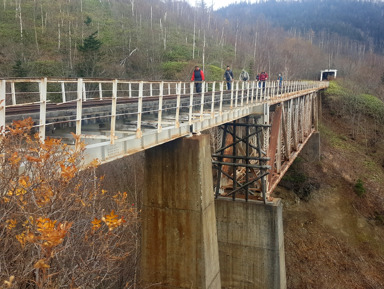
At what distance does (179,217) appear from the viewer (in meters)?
9.52

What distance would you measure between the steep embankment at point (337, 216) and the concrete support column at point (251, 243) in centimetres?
593

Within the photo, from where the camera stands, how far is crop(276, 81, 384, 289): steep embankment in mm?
19875

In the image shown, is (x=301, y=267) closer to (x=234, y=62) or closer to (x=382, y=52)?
(x=234, y=62)

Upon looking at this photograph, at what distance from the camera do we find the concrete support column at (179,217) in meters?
9.23

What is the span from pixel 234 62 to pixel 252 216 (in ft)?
139

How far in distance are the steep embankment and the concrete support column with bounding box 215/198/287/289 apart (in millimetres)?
5935

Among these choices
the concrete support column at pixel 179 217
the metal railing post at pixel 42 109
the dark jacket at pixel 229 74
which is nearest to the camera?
the metal railing post at pixel 42 109

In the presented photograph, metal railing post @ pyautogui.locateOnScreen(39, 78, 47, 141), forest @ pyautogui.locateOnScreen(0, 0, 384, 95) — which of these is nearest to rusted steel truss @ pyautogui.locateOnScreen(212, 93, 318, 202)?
metal railing post @ pyautogui.locateOnScreen(39, 78, 47, 141)

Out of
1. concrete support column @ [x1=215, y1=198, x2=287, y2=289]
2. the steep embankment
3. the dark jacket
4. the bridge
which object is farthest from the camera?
the steep embankment

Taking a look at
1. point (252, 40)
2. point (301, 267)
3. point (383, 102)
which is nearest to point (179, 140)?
point (301, 267)

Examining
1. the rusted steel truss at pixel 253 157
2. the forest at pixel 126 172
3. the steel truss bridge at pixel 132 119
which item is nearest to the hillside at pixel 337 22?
the forest at pixel 126 172

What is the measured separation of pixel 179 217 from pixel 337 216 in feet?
64.2

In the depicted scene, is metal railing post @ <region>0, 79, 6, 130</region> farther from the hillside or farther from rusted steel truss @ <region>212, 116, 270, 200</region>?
the hillside

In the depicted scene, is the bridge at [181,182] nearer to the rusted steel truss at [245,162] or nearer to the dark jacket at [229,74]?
the rusted steel truss at [245,162]
